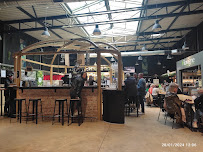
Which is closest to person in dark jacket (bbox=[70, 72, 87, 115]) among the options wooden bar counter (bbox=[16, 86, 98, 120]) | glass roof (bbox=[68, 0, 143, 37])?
wooden bar counter (bbox=[16, 86, 98, 120])

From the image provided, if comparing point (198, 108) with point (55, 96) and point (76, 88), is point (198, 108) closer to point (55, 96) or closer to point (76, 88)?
point (76, 88)

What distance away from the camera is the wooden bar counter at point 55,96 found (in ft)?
16.9

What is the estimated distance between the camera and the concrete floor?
9.85ft

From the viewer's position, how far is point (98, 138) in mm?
3533

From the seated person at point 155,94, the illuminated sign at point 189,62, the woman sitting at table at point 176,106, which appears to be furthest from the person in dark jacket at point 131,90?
the illuminated sign at point 189,62

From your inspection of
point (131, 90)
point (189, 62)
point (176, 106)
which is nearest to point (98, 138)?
point (176, 106)

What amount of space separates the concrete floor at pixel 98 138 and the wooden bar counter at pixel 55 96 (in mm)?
586

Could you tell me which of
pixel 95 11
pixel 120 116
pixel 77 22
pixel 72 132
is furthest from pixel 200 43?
pixel 72 132

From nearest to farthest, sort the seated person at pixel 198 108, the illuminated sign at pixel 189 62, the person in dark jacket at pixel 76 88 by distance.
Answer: the seated person at pixel 198 108
the person in dark jacket at pixel 76 88
the illuminated sign at pixel 189 62

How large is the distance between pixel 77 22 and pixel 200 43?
8719 mm

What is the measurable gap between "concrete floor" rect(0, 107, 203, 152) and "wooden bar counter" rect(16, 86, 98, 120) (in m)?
0.59

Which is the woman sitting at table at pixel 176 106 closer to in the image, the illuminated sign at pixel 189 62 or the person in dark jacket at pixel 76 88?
the person in dark jacket at pixel 76 88

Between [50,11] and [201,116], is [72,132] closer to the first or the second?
Result: [201,116]

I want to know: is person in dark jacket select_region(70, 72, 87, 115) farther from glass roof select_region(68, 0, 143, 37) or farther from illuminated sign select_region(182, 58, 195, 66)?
illuminated sign select_region(182, 58, 195, 66)
